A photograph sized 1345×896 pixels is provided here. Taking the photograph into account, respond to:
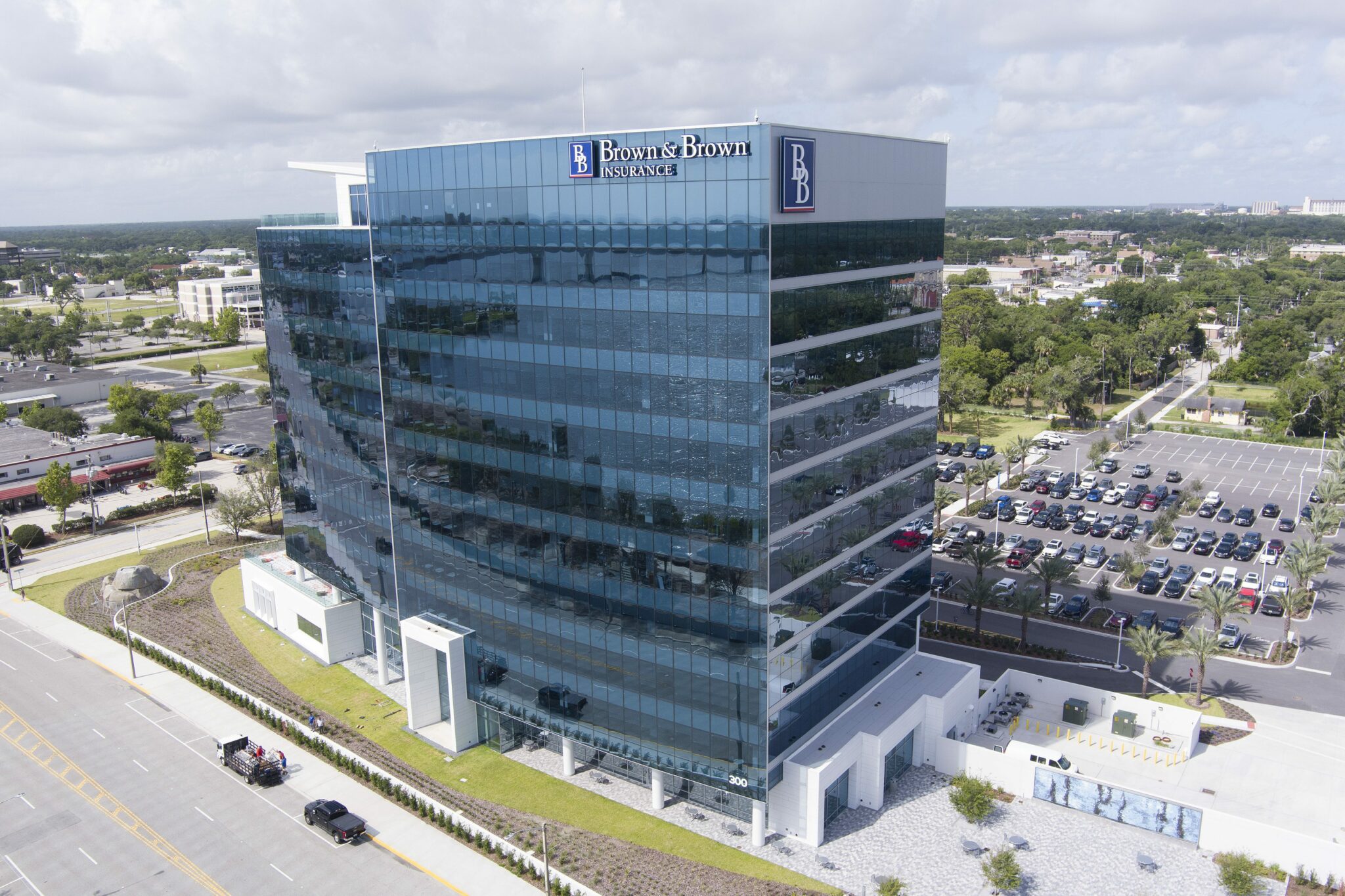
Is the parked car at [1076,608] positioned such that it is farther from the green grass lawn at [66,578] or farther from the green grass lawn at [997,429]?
the green grass lawn at [66,578]

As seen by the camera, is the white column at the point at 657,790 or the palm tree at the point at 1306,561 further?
the palm tree at the point at 1306,561

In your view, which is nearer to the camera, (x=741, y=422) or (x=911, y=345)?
(x=741, y=422)

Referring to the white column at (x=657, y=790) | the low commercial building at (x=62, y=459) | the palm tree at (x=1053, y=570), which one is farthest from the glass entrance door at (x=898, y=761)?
the low commercial building at (x=62, y=459)

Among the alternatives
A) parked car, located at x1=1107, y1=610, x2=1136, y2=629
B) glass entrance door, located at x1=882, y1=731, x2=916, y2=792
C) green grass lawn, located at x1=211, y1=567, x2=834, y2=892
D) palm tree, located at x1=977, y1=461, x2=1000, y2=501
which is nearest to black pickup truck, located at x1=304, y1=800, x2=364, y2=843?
green grass lawn, located at x1=211, y1=567, x2=834, y2=892

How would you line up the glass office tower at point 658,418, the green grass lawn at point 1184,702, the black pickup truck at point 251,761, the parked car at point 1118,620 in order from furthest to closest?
the parked car at point 1118,620, the green grass lawn at point 1184,702, the black pickup truck at point 251,761, the glass office tower at point 658,418

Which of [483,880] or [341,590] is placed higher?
[341,590]

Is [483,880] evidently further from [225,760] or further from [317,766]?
[225,760]

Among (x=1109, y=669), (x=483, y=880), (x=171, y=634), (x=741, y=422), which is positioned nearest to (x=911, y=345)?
(x=741, y=422)

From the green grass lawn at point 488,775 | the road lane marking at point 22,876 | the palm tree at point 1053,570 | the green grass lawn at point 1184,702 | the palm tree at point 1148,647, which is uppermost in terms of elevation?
the palm tree at point 1053,570
